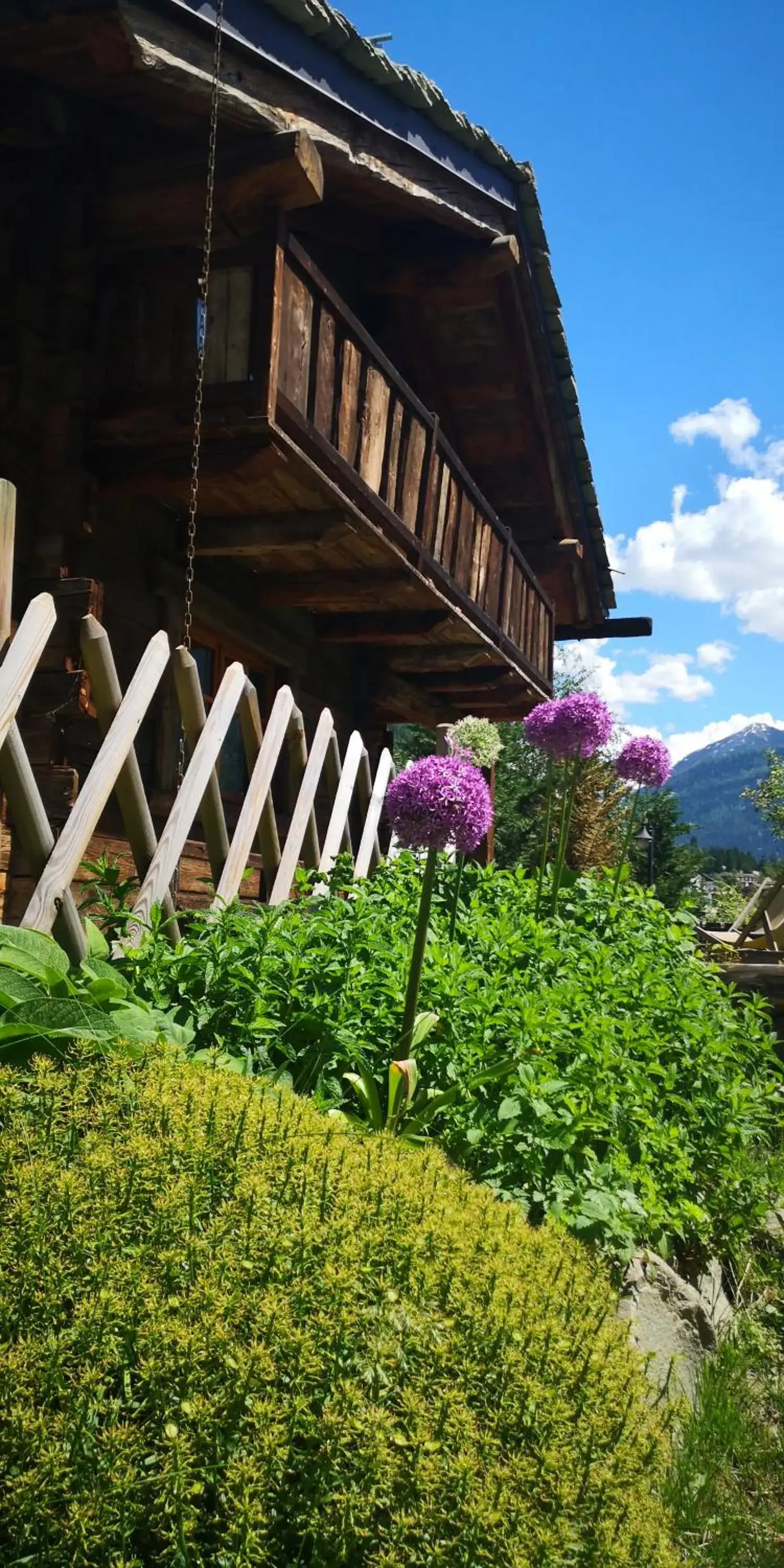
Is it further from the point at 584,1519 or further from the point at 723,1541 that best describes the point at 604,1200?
the point at 584,1519

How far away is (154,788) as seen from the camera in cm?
696

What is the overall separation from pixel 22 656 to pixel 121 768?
0.72 metres

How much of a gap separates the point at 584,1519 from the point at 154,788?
574 cm

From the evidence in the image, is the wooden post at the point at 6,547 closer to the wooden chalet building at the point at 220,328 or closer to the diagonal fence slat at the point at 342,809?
the wooden chalet building at the point at 220,328

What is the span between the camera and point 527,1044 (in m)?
3.35

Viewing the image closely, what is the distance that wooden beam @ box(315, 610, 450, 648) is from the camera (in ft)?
30.6

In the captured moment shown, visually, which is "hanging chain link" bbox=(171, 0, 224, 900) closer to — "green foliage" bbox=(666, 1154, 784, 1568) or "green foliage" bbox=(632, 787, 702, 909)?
"green foliage" bbox=(666, 1154, 784, 1568)

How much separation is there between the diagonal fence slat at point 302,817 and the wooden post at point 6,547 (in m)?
2.05

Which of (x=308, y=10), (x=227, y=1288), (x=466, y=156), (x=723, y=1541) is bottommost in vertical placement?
(x=723, y=1541)

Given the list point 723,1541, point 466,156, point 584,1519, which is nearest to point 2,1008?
point 584,1519

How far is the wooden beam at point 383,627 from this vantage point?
9328 millimetres

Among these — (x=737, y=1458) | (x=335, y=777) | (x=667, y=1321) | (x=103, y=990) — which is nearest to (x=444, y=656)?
(x=335, y=777)

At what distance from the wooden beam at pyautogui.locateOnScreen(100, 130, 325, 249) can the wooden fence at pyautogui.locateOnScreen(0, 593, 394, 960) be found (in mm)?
2600

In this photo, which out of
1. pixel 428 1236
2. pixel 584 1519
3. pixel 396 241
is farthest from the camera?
pixel 396 241
